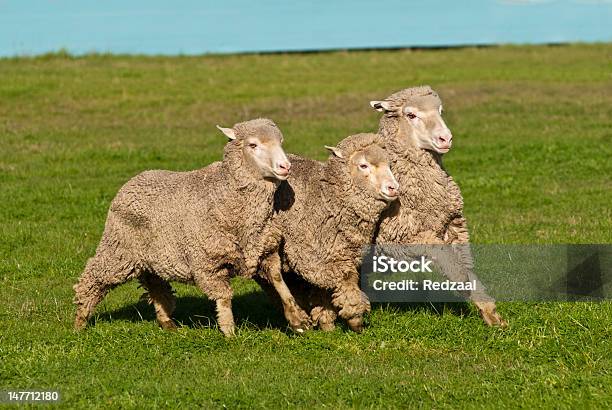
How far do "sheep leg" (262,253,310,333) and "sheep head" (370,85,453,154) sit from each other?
1.72m

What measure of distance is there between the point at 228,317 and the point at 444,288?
2273 mm

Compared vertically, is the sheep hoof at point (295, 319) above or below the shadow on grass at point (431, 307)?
above

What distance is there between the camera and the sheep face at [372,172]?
8766 millimetres

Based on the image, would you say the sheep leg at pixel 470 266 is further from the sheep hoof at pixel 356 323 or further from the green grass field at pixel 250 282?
the sheep hoof at pixel 356 323

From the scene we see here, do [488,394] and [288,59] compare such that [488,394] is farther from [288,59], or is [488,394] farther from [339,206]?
[288,59]

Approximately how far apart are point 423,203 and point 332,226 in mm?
896

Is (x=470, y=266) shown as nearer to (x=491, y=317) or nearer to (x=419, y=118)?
(x=491, y=317)

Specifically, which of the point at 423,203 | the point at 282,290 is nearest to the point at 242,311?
the point at 282,290

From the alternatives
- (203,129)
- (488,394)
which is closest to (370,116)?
(203,129)

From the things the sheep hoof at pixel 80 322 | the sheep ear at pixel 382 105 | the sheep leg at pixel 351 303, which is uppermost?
the sheep ear at pixel 382 105

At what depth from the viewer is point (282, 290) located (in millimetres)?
8992

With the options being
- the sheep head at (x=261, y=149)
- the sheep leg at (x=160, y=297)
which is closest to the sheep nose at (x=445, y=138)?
the sheep head at (x=261, y=149)

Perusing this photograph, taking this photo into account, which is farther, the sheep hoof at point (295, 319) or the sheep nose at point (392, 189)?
the sheep hoof at point (295, 319)

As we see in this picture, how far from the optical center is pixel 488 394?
7289 mm
